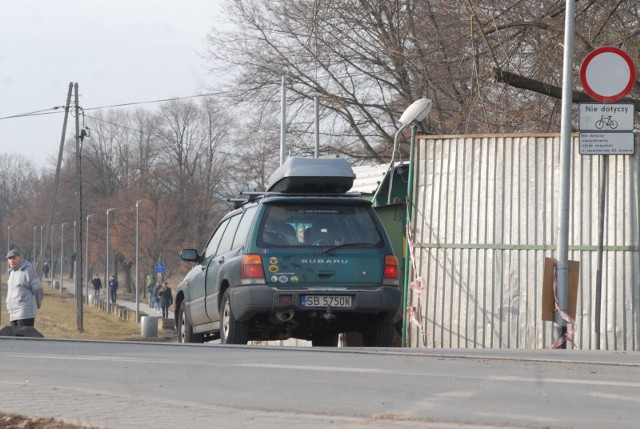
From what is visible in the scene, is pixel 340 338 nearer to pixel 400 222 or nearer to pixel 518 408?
pixel 400 222

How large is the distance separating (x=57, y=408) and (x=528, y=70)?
554 inches

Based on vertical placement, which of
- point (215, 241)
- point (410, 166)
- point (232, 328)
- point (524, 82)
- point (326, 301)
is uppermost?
point (524, 82)

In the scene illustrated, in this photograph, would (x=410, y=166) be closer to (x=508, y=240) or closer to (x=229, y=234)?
(x=508, y=240)

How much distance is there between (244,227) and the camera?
42.7ft

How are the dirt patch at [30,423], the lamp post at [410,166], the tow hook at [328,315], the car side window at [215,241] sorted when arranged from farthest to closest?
1. the lamp post at [410,166]
2. the car side window at [215,241]
3. the tow hook at [328,315]
4. the dirt patch at [30,423]

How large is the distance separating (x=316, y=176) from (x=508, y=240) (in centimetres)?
302

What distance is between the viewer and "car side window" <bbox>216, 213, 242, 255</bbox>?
1358 centimetres

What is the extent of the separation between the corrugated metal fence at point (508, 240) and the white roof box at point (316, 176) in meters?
2.19

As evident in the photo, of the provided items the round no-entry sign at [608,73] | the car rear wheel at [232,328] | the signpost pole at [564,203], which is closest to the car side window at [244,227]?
the car rear wheel at [232,328]

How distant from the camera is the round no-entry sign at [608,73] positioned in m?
13.5

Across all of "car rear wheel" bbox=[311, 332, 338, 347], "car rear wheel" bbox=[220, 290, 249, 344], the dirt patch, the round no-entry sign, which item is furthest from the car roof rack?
the dirt patch

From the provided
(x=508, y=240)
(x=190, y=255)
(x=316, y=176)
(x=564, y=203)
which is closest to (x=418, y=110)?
(x=508, y=240)

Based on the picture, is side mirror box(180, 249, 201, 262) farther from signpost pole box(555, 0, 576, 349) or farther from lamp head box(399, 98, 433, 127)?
signpost pole box(555, 0, 576, 349)

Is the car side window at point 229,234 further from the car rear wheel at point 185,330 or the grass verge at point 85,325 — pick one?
the grass verge at point 85,325
